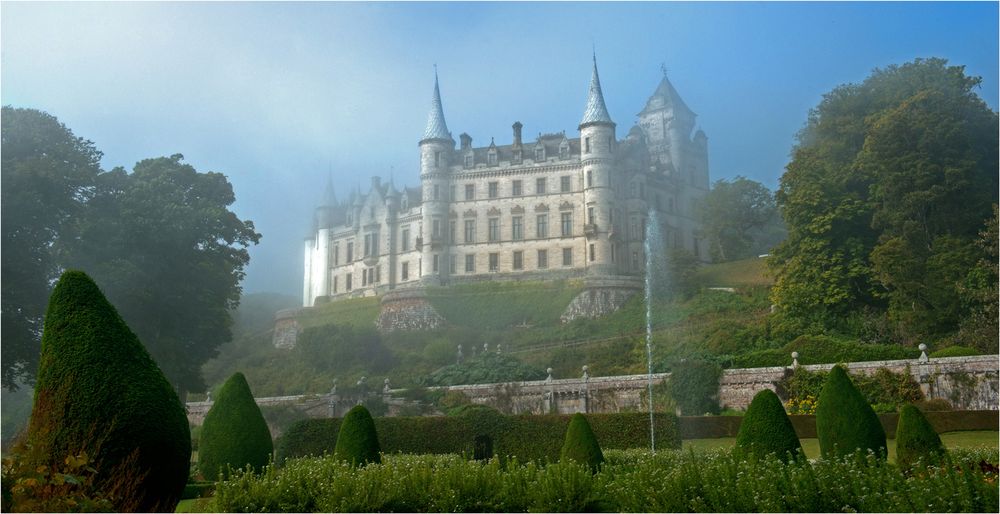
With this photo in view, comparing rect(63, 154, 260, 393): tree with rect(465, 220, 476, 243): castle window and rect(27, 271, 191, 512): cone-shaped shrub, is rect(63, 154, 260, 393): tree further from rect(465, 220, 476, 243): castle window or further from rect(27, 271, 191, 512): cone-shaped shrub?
rect(465, 220, 476, 243): castle window

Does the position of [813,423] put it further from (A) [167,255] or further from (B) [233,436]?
(A) [167,255]

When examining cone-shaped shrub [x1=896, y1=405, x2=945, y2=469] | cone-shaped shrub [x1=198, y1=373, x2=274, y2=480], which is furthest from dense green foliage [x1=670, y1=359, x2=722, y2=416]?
cone-shaped shrub [x1=198, y1=373, x2=274, y2=480]

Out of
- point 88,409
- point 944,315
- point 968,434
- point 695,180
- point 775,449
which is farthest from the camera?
point 695,180

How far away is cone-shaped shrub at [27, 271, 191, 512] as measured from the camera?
9.45m

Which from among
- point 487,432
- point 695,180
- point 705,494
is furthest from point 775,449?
point 695,180

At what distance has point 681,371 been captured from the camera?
2914cm

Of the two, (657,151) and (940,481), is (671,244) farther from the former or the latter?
(940,481)

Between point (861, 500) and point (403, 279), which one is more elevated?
point (403, 279)

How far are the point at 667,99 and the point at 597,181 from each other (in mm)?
21421

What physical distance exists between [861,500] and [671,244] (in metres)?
50.4

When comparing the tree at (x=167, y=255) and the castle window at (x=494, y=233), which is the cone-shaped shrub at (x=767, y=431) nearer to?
the tree at (x=167, y=255)

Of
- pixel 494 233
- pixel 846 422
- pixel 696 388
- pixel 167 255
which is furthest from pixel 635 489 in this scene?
pixel 494 233

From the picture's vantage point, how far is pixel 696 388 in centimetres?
2873

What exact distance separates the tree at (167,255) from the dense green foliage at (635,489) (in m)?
19.7
